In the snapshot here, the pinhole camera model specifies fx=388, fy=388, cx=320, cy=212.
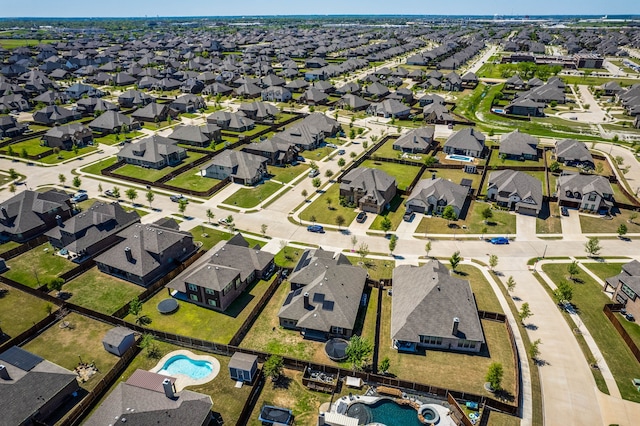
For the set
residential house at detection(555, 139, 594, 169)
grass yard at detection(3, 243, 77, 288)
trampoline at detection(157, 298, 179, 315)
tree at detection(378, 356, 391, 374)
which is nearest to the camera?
tree at detection(378, 356, 391, 374)

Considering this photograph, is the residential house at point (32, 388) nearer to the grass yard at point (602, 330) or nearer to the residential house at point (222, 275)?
the residential house at point (222, 275)

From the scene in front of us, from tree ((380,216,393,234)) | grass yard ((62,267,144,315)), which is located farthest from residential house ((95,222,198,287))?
tree ((380,216,393,234))

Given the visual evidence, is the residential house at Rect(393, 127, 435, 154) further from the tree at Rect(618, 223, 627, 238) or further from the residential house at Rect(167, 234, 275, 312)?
the residential house at Rect(167, 234, 275, 312)

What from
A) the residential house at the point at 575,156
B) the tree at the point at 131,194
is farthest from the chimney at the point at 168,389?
the residential house at the point at 575,156

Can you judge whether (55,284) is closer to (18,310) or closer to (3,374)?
(18,310)

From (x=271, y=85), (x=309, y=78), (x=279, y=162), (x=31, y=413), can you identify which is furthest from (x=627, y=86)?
(x=31, y=413)

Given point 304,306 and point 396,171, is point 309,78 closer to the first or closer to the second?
point 396,171
